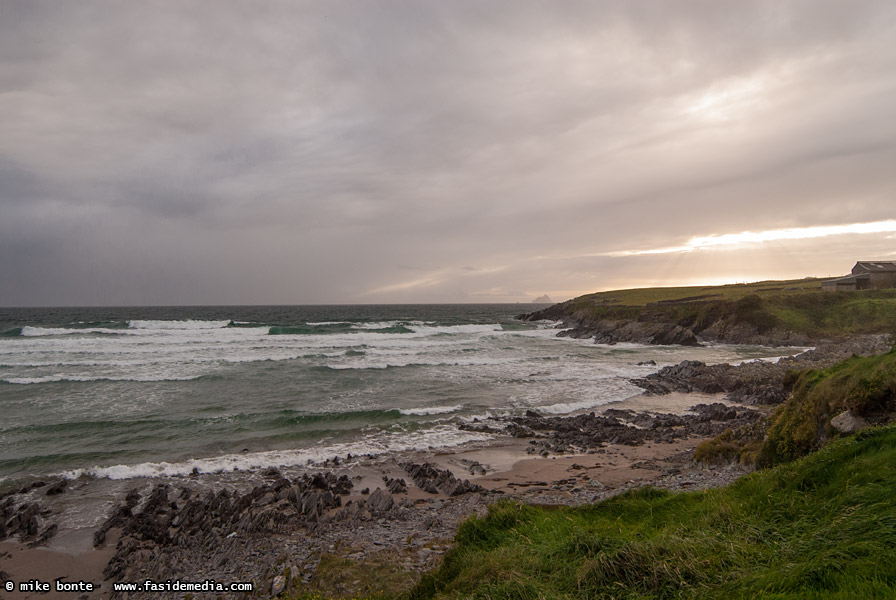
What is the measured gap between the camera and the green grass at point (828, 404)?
28.0ft

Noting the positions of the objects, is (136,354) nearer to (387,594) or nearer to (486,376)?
(486,376)

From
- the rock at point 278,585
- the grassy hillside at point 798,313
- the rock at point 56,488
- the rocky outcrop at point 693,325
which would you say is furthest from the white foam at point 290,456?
the grassy hillside at point 798,313

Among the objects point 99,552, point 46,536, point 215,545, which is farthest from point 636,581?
point 46,536

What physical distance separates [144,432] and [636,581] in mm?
19814

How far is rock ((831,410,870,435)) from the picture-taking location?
836 cm

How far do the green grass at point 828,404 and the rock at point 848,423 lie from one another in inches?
5.0

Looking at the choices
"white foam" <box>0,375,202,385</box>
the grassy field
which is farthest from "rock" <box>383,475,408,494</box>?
the grassy field

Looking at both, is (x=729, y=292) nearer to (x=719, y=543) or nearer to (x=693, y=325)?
(x=693, y=325)

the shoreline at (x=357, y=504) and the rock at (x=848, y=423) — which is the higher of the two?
the rock at (x=848, y=423)

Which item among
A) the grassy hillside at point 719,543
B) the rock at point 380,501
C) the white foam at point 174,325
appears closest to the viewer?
the grassy hillside at point 719,543

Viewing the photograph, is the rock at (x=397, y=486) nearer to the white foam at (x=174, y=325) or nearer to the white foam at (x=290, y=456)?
the white foam at (x=290, y=456)

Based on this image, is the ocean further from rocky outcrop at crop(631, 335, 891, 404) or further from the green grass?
the green grass

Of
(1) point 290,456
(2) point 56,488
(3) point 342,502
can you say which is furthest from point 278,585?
(2) point 56,488

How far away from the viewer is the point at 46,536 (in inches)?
406
